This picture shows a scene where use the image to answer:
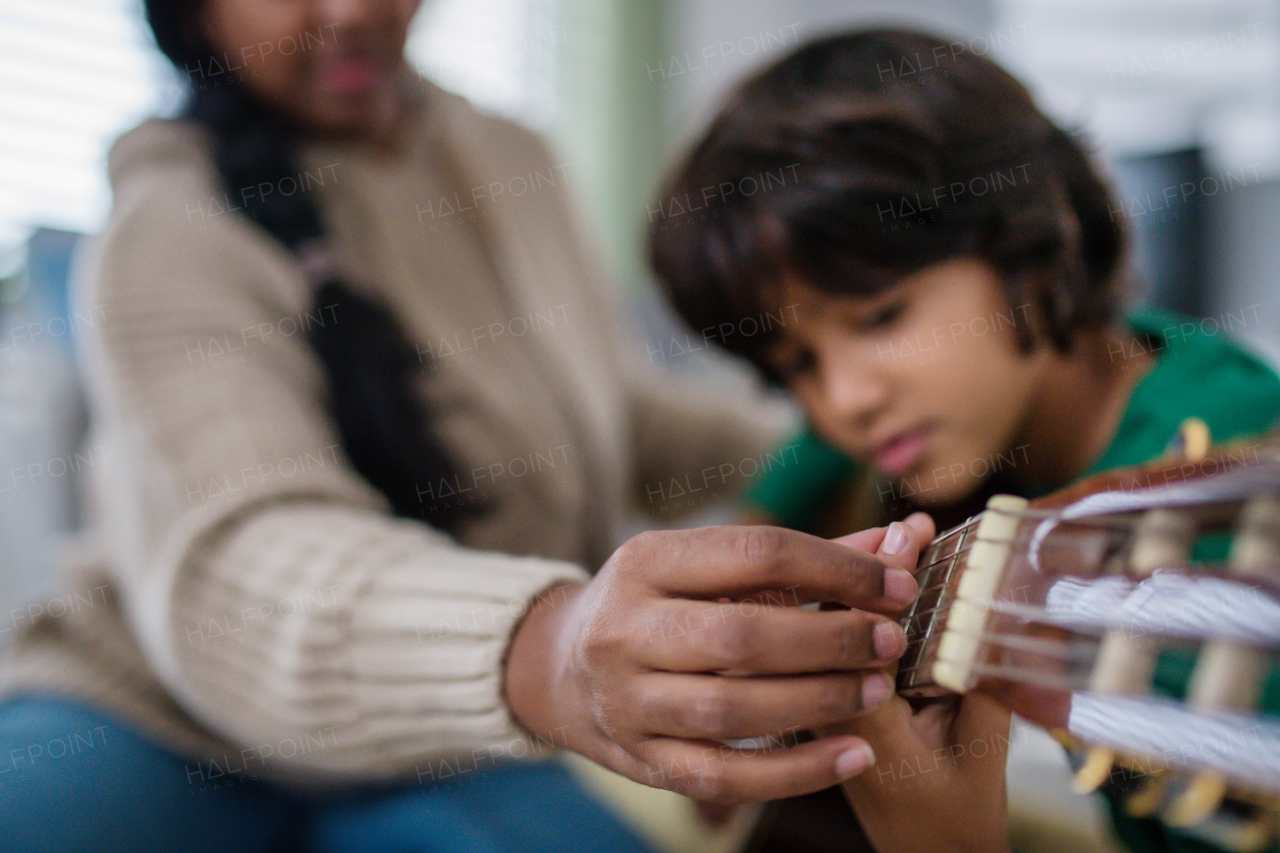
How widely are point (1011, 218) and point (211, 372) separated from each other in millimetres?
455

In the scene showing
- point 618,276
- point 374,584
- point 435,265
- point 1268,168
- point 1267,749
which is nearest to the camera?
point 1267,749

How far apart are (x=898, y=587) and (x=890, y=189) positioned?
1.03 feet

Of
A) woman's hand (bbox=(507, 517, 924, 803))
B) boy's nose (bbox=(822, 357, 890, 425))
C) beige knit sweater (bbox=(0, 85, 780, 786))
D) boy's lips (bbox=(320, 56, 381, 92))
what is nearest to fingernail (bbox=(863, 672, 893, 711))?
woman's hand (bbox=(507, 517, 924, 803))

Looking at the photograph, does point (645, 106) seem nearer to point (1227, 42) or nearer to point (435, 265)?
point (1227, 42)

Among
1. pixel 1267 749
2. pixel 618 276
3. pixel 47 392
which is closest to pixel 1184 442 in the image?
pixel 1267 749

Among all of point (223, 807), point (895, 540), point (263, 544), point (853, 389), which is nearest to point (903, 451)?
point (853, 389)

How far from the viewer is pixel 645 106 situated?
5.28 ft

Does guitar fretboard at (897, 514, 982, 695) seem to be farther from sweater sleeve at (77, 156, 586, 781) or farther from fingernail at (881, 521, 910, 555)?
sweater sleeve at (77, 156, 586, 781)

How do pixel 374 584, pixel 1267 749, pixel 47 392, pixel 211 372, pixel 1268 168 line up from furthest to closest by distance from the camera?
pixel 1268 168 → pixel 47 392 → pixel 211 372 → pixel 374 584 → pixel 1267 749

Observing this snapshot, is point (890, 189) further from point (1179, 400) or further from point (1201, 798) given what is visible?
point (1201, 798)

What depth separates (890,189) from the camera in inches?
18.0

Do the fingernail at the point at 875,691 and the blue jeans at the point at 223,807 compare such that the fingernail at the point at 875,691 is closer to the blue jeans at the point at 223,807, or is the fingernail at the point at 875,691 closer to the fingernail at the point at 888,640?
the fingernail at the point at 888,640

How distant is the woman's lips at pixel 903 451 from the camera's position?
1.40ft

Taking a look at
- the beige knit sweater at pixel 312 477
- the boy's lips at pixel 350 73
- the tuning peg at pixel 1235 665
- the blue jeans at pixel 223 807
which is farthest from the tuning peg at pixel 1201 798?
the boy's lips at pixel 350 73
